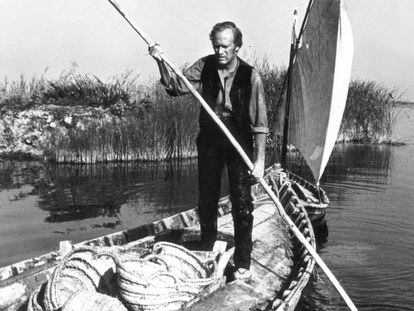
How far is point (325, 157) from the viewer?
873 centimetres

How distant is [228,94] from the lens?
524 cm

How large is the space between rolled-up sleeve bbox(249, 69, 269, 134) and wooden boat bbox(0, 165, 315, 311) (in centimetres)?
148

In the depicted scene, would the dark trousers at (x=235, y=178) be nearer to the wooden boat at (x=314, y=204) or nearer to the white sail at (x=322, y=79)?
the white sail at (x=322, y=79)

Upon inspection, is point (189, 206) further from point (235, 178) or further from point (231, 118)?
point (231, 118)

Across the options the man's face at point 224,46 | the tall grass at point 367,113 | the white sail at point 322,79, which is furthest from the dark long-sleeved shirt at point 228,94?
the tall grass at point 367,113

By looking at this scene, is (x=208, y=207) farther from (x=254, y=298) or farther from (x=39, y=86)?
(x=39, y=86)

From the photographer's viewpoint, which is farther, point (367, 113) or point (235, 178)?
point (367, 113)

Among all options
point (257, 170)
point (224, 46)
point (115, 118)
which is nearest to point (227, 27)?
point (224, 46)

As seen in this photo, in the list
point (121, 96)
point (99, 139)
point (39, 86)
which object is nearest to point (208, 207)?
point (99, 139)

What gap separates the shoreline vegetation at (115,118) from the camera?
18.4 metres

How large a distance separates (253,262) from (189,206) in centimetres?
684

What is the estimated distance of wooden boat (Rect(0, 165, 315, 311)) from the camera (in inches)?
188

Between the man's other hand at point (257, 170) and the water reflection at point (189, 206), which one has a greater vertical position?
the man's other hand at point (257, 170)

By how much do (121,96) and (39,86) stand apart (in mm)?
3933
